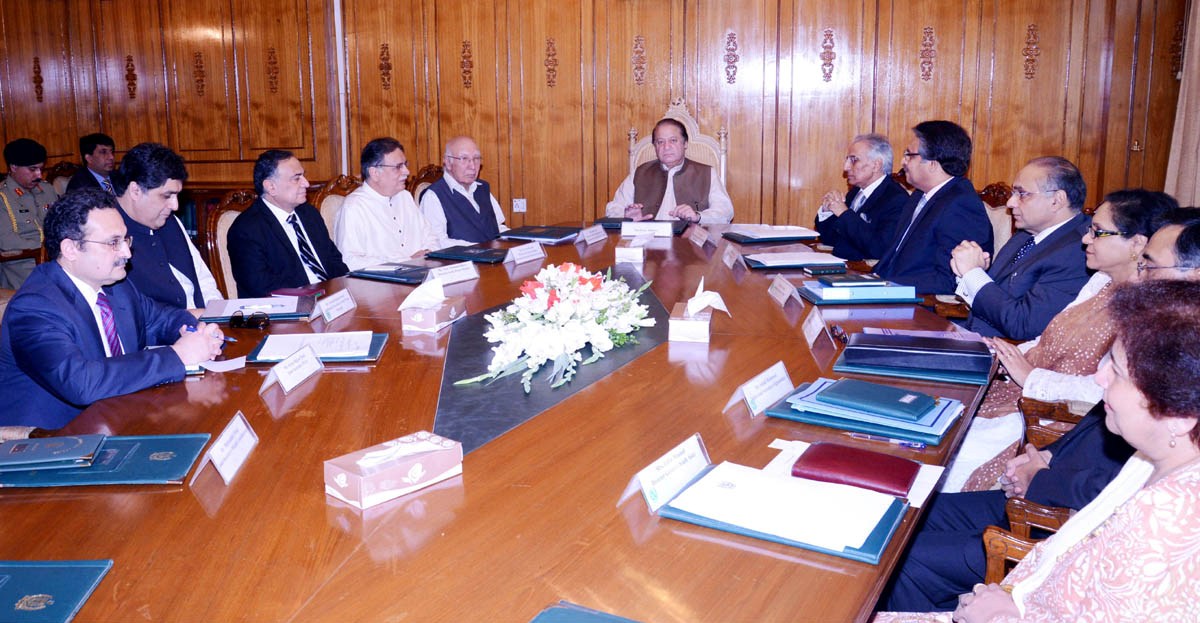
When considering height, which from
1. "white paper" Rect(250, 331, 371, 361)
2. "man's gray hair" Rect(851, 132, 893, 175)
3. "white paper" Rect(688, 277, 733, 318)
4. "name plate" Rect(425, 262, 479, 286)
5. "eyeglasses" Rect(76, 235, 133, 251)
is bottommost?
"white paper" Rect(250, 331, 371, 361)

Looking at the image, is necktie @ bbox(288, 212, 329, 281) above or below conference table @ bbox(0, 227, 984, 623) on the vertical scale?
above

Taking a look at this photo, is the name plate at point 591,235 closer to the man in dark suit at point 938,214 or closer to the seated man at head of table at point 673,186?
the seated man at head of table at point 673,186

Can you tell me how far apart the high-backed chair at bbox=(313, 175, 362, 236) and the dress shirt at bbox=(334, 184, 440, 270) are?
59 mm

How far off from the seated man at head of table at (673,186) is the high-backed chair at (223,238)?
7.52 ft

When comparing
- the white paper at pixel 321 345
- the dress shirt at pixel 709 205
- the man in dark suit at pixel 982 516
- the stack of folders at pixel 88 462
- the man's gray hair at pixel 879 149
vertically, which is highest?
the man's gray hair at pixel 879 149

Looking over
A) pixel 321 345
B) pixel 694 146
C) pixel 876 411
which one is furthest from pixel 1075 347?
pixel 694 146

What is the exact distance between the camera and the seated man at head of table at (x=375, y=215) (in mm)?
3873

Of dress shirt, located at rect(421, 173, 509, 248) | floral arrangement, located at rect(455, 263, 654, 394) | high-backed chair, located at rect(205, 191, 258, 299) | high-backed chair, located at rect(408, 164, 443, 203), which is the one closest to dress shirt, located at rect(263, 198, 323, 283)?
high-backed chair, located at rect(205, 191, 258, 299)

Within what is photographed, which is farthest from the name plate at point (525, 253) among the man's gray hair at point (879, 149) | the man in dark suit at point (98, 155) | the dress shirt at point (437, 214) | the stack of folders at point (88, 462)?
the man in dark suit at point (98, 155)

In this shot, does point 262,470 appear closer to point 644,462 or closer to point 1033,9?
point 644,462

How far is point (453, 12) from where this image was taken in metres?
6.47

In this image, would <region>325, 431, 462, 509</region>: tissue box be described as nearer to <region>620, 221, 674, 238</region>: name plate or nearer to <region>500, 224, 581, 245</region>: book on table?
<region>500, 224, 581, 245</region>: book on table

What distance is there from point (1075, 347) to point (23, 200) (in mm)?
6349

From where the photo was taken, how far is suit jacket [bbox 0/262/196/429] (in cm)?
181
